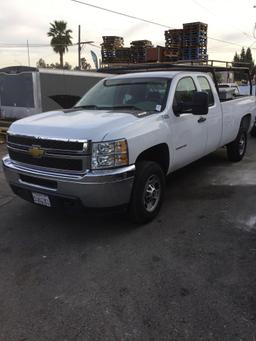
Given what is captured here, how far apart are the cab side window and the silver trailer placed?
22.6 feet

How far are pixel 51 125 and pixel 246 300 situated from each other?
271 cm

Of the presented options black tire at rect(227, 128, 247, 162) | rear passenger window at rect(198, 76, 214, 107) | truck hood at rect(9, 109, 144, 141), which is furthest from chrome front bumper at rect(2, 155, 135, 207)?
black tire at rect(227, 128, 247, 162)

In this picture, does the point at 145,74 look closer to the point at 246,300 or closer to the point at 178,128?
the point at 178,128

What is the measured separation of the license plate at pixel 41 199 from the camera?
13.4ft

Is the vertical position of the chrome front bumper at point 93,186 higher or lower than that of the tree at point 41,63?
lower

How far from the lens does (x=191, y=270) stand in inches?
136

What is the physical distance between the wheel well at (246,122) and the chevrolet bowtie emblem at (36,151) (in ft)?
16.0

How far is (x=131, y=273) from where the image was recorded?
11.3 feet

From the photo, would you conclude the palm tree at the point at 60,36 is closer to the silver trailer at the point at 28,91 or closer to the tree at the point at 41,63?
the tree at the point at 41,63

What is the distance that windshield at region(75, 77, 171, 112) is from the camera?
4.89 m

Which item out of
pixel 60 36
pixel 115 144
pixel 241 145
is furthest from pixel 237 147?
pixel 60 36

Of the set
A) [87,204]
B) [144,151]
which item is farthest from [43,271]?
[144,151]

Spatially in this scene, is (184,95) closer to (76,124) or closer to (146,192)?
(146,192)

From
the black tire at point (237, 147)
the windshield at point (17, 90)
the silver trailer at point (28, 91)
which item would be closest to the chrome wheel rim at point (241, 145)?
the black tire at point (237, 147)
